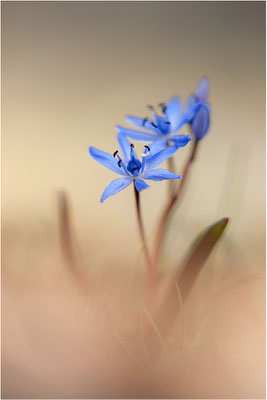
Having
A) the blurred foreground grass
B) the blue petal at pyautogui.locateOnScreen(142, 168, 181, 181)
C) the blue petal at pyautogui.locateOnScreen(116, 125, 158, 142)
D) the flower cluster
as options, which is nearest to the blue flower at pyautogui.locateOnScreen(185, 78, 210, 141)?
the flower cluster

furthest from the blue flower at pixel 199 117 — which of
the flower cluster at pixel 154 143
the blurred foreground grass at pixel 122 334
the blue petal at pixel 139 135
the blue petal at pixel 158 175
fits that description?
the blurred foreground grass at pixel 122 334

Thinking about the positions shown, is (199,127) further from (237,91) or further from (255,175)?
(237,91)

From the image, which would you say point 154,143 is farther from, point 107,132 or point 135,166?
point 107,132

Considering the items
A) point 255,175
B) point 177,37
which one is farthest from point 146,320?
point 177,37

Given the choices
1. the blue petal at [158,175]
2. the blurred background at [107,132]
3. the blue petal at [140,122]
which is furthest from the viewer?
the blurred background at [107,132]

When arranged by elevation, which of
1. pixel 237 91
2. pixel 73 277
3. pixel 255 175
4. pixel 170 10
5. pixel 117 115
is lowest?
pixel 73 277

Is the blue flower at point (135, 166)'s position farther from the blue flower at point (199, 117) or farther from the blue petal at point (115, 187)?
the blue flower at point (199, 117)
